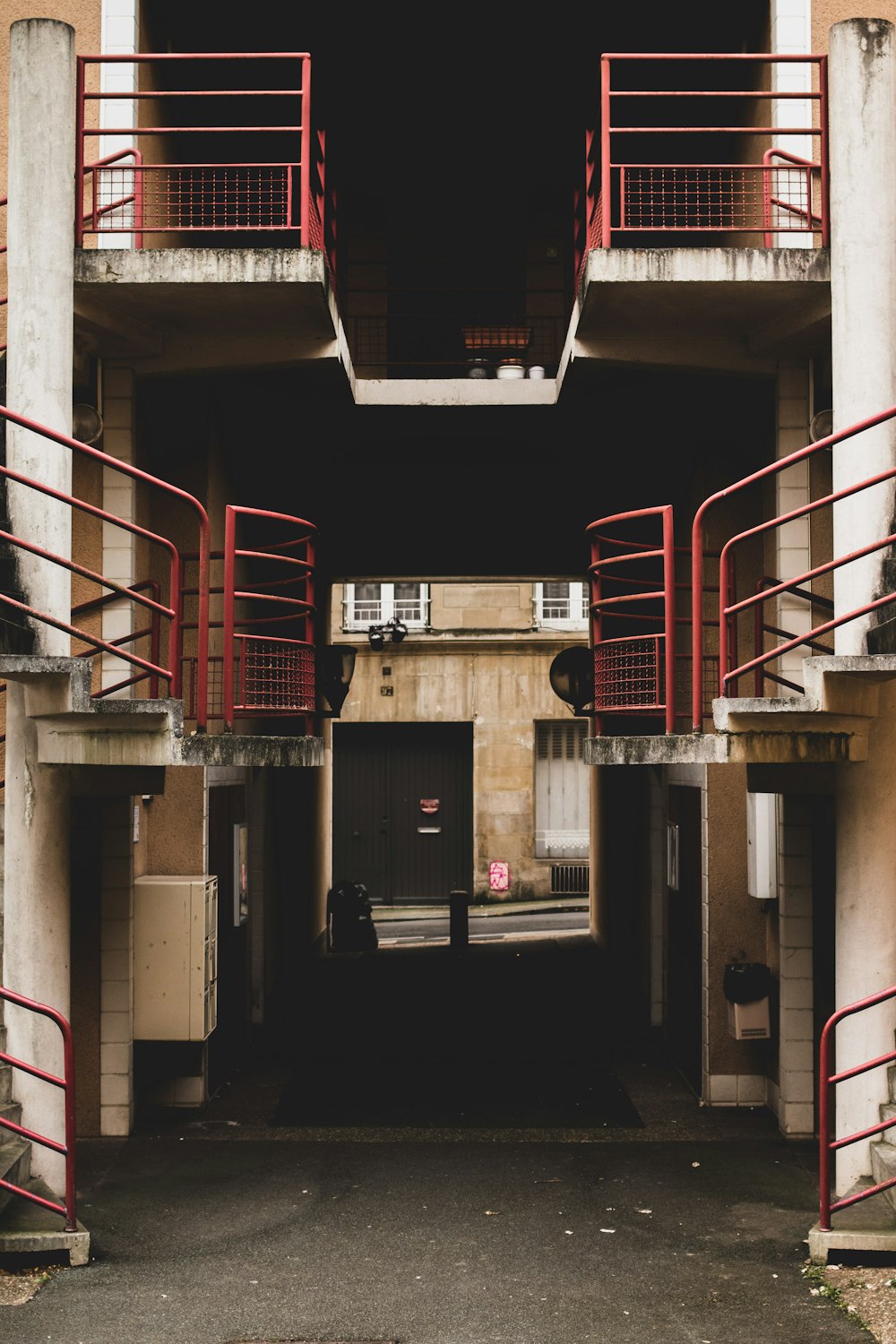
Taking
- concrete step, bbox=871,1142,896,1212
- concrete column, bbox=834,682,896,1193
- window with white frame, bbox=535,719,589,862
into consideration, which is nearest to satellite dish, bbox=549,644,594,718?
concrete column, bbox=834,682,896,1193

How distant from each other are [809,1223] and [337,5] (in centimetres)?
1050

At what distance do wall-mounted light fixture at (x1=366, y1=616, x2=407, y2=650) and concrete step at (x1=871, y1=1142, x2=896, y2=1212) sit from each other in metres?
17.4

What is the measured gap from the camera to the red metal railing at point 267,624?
7.61m

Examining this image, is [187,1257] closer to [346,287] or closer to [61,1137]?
[61,1137]

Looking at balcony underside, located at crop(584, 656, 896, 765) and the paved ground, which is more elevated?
balcony underside, located at crop(584, 656, 896, 765)

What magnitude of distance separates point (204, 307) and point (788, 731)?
5.22 m

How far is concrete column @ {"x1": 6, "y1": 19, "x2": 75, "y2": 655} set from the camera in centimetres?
811

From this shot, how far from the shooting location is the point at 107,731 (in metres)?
7.38

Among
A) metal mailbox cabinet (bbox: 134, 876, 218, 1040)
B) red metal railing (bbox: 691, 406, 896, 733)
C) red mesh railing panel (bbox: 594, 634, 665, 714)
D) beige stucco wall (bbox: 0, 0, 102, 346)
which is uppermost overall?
beige stucco wall (bbox: 0, 0, 102, 346)

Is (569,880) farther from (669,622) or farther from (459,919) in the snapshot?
(669,622)

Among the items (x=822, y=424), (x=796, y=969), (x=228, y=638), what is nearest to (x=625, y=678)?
(x=822, y=424)

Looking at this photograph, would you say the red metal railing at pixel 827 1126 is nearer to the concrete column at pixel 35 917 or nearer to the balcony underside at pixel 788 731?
the balcony underside at pixel 788 731

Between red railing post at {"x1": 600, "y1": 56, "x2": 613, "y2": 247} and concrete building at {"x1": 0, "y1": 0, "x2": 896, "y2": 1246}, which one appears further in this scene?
red railing post at {"x1": 600, "y1": 56, "x2": 613, "y2": 247}

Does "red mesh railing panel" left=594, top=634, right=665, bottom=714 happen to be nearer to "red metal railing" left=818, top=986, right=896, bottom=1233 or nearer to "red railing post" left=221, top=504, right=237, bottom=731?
"red metal railing" left=818, top=986, right=896, bottom=1233
